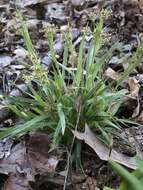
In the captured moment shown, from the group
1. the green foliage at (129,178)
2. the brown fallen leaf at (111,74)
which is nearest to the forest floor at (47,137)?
the brown fallen leaf at (111,74)

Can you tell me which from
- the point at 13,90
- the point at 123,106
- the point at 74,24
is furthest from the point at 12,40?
the point at 123,106

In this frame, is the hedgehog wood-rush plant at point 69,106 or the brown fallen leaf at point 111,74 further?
the brown fallen leaf at point 111,74

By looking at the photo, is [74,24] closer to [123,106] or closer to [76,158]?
[123,106]

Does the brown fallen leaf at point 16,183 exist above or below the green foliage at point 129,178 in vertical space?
below

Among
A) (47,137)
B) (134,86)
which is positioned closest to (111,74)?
(134,86)

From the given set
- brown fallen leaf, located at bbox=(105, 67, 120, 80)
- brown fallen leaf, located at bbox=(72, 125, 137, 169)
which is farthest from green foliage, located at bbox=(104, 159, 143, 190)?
brown fallen leaf, located at bbox=(105, 67, 120, 80)

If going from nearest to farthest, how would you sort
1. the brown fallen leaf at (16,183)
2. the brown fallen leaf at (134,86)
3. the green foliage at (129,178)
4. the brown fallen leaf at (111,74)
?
the green foliage at (129,178) → the brown fallen leaf at (16,183) → the brown fallen leaf at (134,86) → the brown fallen leaf at (111,74)

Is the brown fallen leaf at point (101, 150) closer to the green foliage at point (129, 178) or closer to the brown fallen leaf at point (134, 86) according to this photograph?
the brown fallen leaf at point (134, 86)
